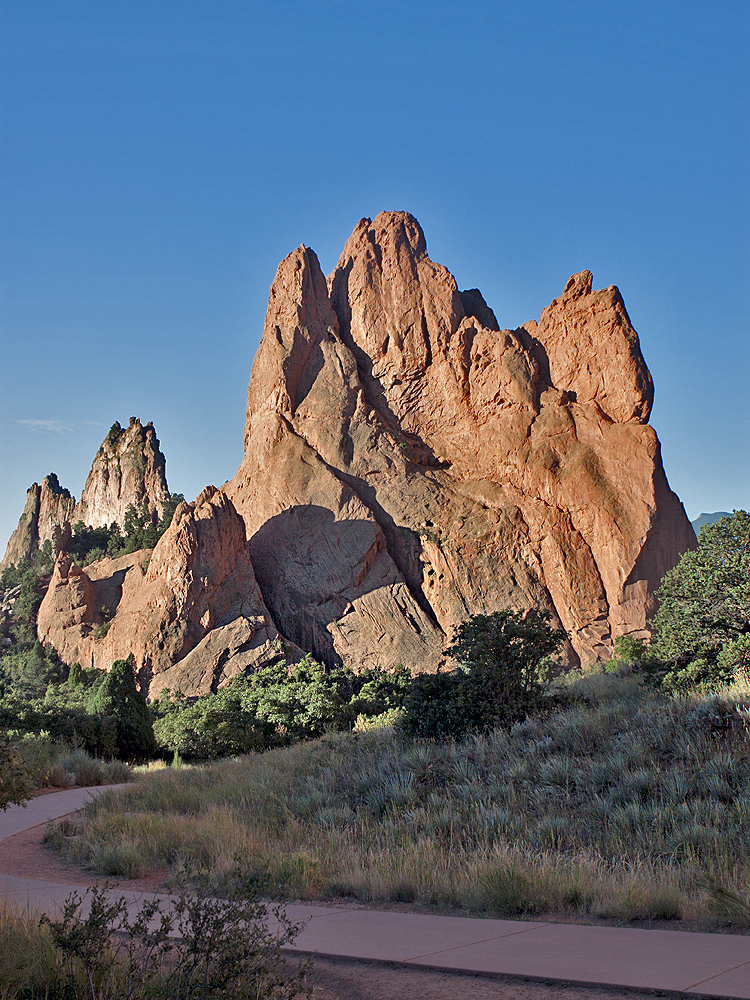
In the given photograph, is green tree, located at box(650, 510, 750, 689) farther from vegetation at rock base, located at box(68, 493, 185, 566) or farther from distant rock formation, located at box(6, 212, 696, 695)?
vegetation at rock base, located at box(68, 493, 185, 566)

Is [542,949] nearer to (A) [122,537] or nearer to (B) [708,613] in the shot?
(B) [708,613]

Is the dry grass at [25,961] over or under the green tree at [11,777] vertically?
under


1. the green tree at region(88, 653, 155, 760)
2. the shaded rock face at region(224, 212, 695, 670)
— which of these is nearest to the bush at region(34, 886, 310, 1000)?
the green tree at region(88, 653, 155, 760)

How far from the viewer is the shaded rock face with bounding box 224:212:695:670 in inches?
1756

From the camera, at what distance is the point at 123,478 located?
3305 inches

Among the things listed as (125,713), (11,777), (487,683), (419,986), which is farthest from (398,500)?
Result: (419,986)

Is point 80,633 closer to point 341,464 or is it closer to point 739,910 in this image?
point 341,464

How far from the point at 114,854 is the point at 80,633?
40202mm

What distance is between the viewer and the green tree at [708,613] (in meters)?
15.3

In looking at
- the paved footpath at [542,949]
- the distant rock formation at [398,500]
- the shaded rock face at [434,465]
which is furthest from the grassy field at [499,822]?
the shaded rock face at [434,465]

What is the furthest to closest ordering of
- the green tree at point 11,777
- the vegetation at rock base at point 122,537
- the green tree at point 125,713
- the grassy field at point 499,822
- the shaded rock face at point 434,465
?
the vegetation at rock base at point 122,537, the shaded rock face at point 434,465, the green tree at point 125,713, the grassy field at point 499,822, the green tree at point 11,777

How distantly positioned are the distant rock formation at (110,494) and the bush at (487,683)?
6524 cm

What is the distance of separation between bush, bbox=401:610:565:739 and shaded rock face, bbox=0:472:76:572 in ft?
249

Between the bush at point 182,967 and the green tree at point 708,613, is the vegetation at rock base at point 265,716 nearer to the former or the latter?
the green tree at point 708,613
